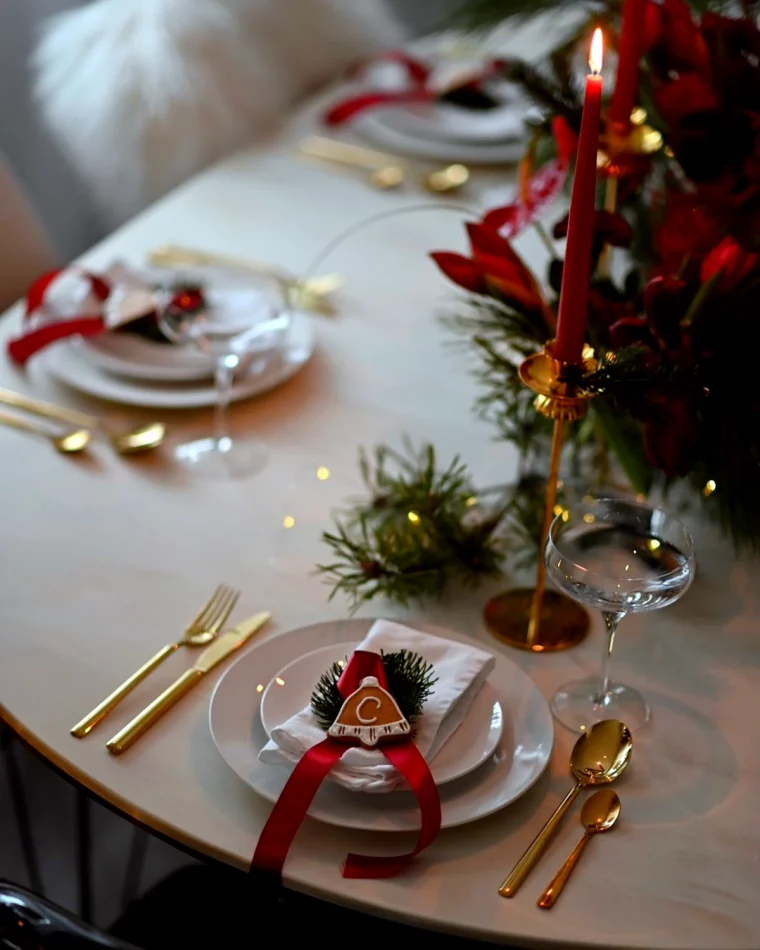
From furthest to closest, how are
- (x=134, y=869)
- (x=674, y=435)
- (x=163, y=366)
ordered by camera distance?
1. (x=134, y=869)
2. (x=163, y=366)
3. (x=674, y=435)

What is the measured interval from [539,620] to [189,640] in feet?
0.84

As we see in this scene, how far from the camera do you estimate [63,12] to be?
207 cm

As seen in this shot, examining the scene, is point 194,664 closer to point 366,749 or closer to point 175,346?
point 366,749

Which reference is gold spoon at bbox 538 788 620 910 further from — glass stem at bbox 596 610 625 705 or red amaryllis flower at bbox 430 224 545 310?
red amaryllis flower at bbox 430 224 545 310

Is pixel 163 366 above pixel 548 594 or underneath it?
above

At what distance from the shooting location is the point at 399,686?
0.71m

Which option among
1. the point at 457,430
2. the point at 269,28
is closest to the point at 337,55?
the point at 269,28

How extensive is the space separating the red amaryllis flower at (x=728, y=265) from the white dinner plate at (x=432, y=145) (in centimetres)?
76

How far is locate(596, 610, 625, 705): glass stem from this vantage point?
0.72 metres

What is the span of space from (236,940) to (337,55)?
1541mm

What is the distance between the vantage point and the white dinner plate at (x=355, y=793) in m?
0.66

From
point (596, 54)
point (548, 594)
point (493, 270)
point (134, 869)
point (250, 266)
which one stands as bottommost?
point (134, 869)

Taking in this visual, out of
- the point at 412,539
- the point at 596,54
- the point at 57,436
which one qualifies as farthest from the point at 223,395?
the point at 596,54

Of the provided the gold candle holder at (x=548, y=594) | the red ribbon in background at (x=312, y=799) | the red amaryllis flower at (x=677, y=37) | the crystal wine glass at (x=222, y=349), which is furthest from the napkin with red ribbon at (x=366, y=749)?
the red amaryllis flower at (x=677, y=37)
